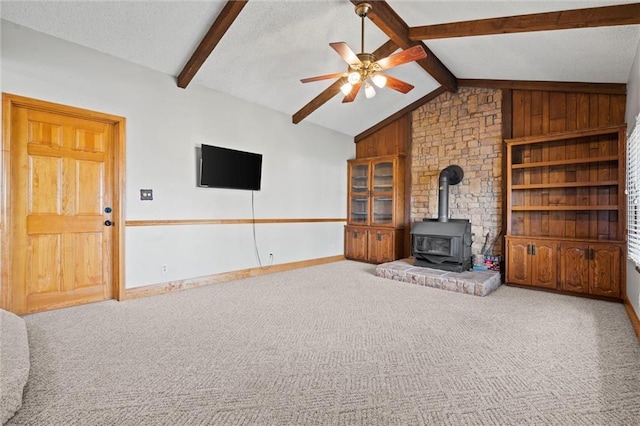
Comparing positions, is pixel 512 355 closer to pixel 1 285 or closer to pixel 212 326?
pixel 212 326

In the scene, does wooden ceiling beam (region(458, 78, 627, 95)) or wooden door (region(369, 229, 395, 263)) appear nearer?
wooden ceiling beam (region(458, 78, 627, 95))

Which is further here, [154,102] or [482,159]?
[482,159]

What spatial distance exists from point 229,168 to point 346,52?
238 centimetres

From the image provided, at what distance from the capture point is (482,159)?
17.5 ft

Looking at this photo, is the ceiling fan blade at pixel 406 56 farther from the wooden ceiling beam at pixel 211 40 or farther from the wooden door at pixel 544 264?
the wooden door at pixel 544 264

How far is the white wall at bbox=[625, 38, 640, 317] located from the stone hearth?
4.40 feet

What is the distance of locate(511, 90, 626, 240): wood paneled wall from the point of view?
4164 millimetres

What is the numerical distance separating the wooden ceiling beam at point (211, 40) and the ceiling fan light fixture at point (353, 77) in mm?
1246

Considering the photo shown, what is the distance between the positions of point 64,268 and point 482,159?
5.94 metres

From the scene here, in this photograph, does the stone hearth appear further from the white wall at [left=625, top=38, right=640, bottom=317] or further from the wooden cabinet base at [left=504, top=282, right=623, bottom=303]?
the white wall at [left=625, top=38, right=640, bottom=317]

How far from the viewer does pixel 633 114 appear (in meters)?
3.35

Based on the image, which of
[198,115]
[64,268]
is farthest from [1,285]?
[198,115]

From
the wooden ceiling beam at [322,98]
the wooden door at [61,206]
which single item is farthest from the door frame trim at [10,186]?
the wooden ceiling beam at [322,98]

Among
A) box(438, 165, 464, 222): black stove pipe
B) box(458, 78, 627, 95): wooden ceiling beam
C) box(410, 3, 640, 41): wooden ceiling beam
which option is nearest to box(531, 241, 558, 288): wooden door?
box(438, 165, 464, 222): black stove pipe
